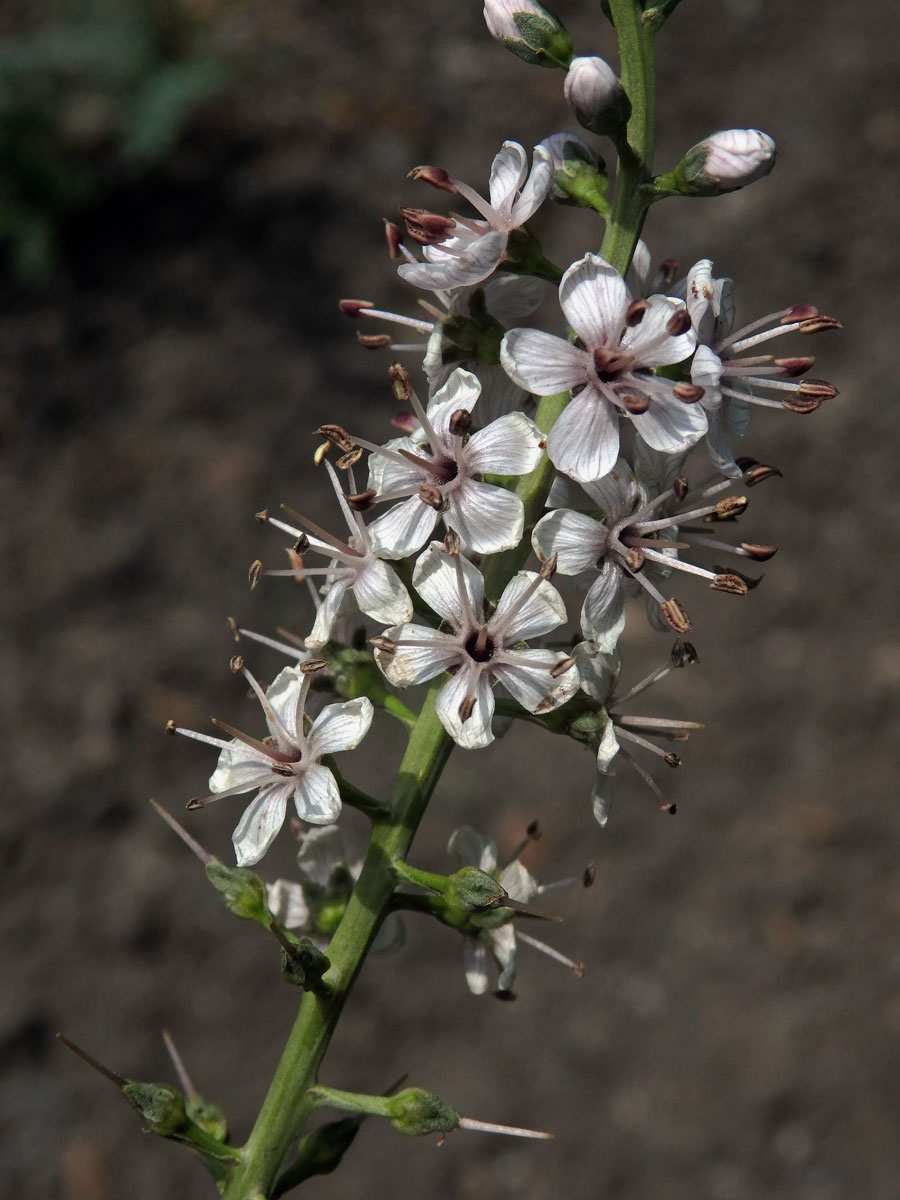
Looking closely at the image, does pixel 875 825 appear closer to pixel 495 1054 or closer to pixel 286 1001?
pixel 495 1054

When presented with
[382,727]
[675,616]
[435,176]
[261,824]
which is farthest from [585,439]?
[382,727]

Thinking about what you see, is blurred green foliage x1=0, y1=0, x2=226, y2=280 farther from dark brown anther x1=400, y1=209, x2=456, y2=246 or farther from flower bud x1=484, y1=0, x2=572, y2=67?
dark brown anther x1=400, y1=209, x2=456, y2=246

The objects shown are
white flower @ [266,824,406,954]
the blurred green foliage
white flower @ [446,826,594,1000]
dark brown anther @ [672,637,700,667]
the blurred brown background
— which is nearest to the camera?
dark brown anther @ [672,637,700,667]

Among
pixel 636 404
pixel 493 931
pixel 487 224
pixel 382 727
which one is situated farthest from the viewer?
pixel 382 727

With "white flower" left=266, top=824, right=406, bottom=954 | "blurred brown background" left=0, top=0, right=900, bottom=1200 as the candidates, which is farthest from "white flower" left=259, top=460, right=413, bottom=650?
"blurred brown background" left=0, top=0, right=900, bottom=1200

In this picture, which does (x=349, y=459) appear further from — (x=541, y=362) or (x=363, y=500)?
(x=541, y=362)

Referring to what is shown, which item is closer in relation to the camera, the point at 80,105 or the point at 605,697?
the point at 605,697

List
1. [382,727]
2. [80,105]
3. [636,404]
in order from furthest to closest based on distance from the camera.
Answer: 1. [80,105]
2. [382,727]
3. [636,404]
